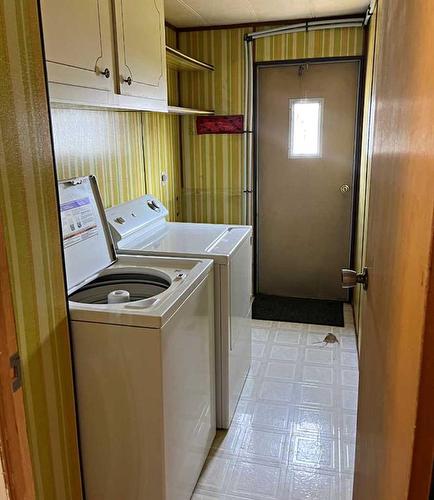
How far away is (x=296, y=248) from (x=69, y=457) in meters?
2.79

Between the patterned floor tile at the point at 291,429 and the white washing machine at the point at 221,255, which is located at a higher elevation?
the white washing machine at the point at 221,255

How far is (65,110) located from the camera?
80.4 inches

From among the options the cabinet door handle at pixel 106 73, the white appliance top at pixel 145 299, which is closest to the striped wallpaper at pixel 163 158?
the white appliance top at pixel 145 299

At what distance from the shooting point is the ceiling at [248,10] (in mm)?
2975

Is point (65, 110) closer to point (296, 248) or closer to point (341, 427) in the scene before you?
point (341, 427)

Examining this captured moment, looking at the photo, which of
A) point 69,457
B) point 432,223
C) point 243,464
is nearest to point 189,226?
point 243,464

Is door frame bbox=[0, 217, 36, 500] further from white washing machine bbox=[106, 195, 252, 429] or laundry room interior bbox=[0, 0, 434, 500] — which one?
white washing machine bbox=[106, 195, 252, 429]

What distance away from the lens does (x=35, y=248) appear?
4.32ft

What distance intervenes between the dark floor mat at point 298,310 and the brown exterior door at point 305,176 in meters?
0.09

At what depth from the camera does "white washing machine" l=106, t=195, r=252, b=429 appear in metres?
2.21

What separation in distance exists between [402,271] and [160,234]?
188 cm

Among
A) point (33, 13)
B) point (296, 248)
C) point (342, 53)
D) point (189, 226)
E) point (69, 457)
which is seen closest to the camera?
point (33, 13)

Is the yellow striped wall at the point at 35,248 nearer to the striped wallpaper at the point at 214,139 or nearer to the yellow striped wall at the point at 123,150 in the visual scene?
the yellow striped wall at the point at 123,150

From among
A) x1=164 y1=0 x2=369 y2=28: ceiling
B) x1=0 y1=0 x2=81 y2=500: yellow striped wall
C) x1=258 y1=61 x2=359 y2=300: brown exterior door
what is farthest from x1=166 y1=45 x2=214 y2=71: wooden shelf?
x1=0 y1=0 x2=81 y2=500: yellow striped wall
